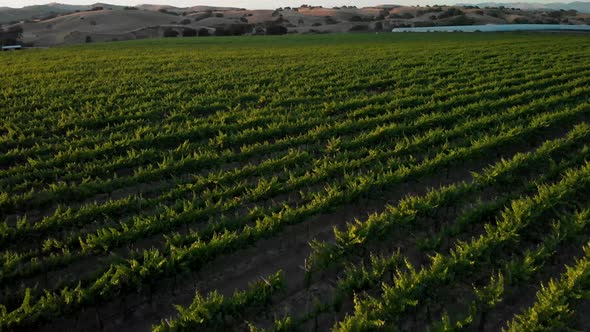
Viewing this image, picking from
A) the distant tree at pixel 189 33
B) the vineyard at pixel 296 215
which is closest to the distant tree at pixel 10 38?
the distant tree at pixel 189 33

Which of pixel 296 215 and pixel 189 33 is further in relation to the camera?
pixel 189 33

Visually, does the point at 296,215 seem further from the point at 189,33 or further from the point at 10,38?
the point at 10,38

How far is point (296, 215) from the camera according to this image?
257 inches

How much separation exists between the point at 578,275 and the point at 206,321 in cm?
402

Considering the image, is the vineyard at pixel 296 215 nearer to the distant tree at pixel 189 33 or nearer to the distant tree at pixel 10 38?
the distant tree at pixel 10 38

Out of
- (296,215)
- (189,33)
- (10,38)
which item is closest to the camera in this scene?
(296,215)

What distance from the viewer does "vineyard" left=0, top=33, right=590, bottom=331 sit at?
480 centimetres

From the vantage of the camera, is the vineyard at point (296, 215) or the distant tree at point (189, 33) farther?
the distant tree at point (189, 33)

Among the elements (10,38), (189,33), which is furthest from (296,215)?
(10,38)

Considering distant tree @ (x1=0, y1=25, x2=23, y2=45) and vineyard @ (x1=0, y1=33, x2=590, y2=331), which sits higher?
distant tree @ (x1=0, y1=25, x2=23, y2=45)

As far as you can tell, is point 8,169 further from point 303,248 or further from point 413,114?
point 413,114

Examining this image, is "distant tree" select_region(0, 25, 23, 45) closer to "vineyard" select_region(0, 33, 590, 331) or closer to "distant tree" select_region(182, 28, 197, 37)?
"distant tree" select_region(182, 28, 197, 37)

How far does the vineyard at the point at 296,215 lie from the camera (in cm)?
480

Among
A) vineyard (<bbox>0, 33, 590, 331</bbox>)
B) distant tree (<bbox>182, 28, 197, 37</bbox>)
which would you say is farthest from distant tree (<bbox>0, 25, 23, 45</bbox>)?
vineyard (<bbox>0, 33, 590, 331</bbox>)
